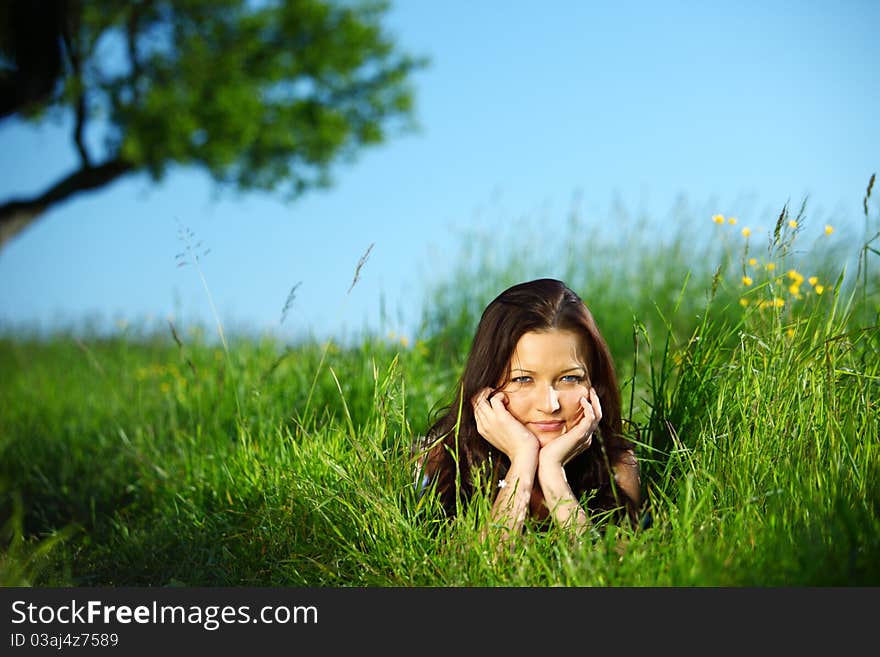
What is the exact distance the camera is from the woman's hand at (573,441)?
2500mm

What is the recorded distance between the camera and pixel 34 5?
497 inches

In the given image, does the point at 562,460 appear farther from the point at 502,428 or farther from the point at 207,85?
the point at 207,85

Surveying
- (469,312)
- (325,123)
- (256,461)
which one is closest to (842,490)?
(256,461)

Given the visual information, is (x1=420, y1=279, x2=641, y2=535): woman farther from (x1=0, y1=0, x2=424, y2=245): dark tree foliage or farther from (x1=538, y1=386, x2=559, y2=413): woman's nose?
(x1=0, y1=0, x2=424, y2=245): dark tree foliage

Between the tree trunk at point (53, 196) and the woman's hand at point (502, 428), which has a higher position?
the tree trunk at point (53, 196)

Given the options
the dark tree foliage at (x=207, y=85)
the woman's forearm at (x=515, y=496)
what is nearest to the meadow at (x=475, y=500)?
the woman's forearm at (x=515, y=496)

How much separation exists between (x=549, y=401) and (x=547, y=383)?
0.06m

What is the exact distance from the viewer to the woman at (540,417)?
2500 millimetres

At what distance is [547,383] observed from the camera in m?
2.53

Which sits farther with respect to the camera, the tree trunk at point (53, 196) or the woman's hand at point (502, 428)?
the tree trunk at point (53, 196)

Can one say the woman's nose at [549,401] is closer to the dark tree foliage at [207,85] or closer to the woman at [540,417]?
the woman at [540,417]

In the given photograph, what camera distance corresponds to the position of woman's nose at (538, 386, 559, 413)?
8.18ft

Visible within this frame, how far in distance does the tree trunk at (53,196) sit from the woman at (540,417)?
1195 cm

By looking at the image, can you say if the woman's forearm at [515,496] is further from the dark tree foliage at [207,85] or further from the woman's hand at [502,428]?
the dark tree foliage at [207,85]
